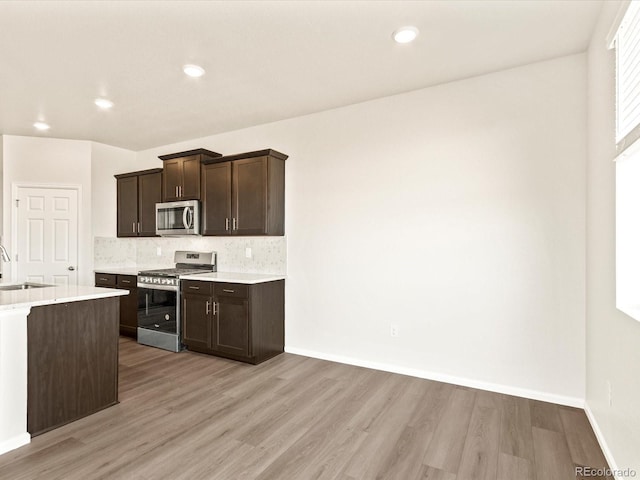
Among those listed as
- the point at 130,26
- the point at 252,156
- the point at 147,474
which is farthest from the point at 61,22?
the point at 147,474

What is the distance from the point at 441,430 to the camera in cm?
237

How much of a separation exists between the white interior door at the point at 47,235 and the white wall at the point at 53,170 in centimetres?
10

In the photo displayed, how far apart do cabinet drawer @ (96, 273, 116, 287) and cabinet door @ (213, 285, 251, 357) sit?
197 cm

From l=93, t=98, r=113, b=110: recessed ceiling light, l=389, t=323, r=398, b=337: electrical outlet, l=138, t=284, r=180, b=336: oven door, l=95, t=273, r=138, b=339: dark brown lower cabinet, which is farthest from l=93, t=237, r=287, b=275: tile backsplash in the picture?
l=93, t=98, r=113, b=110: recessed ceiling light

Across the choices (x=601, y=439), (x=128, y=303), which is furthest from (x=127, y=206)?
(x=601, y=439)

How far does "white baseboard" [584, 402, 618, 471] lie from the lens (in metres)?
1.93

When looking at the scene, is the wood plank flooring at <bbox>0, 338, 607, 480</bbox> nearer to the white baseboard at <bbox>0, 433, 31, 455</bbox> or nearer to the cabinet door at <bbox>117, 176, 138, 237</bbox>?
the white baseboard at <bbox>0, 433, 31, 455</bbox>

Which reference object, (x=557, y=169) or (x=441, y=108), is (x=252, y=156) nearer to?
(x=441, y=108)

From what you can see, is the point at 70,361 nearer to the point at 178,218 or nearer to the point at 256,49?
the point at 178,218

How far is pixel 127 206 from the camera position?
5.18m

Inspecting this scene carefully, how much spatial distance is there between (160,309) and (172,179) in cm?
168

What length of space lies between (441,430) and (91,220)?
17.2 feet

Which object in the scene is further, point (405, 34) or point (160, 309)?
point (160, 309)

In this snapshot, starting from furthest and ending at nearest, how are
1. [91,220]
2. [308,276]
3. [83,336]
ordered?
1. [91,220]
2. [308,276]
3. [83,336]
